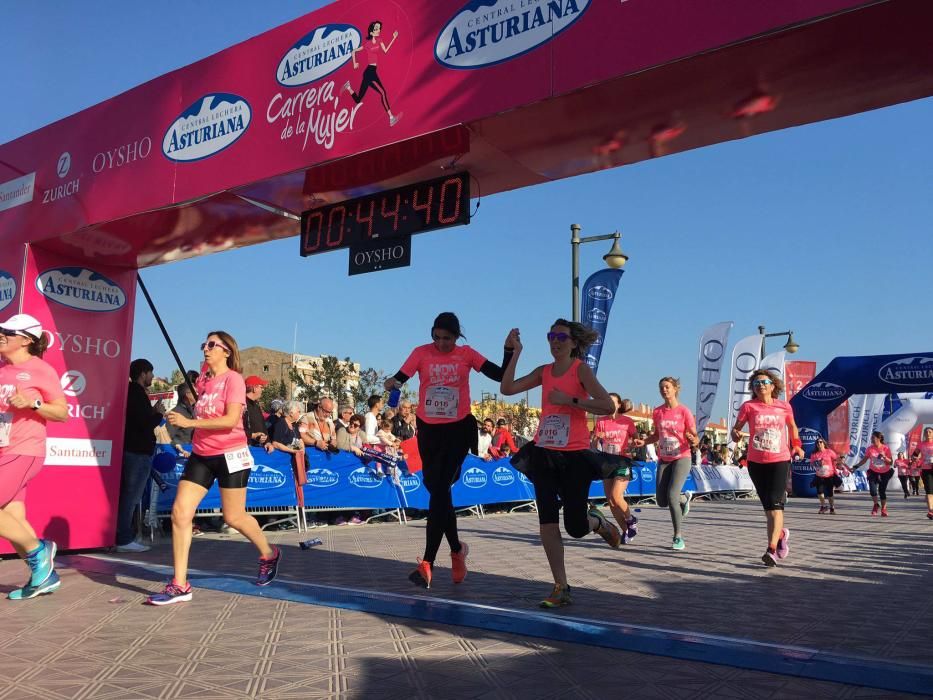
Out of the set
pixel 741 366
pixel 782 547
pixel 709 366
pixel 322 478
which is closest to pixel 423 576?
pixel 782 547

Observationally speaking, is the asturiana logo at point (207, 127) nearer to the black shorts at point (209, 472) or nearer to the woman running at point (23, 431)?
the woman running at point (23, 431)

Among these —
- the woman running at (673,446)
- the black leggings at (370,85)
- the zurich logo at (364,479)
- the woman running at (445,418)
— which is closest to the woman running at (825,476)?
the woman running at (673,446)

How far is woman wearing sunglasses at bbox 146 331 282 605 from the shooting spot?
5391mm

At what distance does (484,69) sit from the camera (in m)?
5.49

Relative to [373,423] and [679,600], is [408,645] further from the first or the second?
[373,423]

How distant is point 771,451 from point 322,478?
A: 674 centimetres

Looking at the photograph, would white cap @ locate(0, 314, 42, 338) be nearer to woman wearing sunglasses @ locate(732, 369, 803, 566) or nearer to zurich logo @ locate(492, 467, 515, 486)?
woman wearing sunglasses @ locate(732, 369, 803, 566)

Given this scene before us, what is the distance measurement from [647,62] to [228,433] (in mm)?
3716

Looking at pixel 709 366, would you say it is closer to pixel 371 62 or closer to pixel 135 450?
pixel 135 450

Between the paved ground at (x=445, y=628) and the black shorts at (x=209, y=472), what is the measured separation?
0.78m

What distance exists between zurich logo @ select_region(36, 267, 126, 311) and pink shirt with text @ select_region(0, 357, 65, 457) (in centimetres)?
305

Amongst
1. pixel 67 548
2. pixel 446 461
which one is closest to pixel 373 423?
pixel 67 548

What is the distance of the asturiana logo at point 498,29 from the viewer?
5.20m

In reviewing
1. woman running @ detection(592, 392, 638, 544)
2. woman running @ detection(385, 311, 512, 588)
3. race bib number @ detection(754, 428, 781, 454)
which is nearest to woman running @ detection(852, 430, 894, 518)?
woman running @ detection(592, 392, 638, 544)
